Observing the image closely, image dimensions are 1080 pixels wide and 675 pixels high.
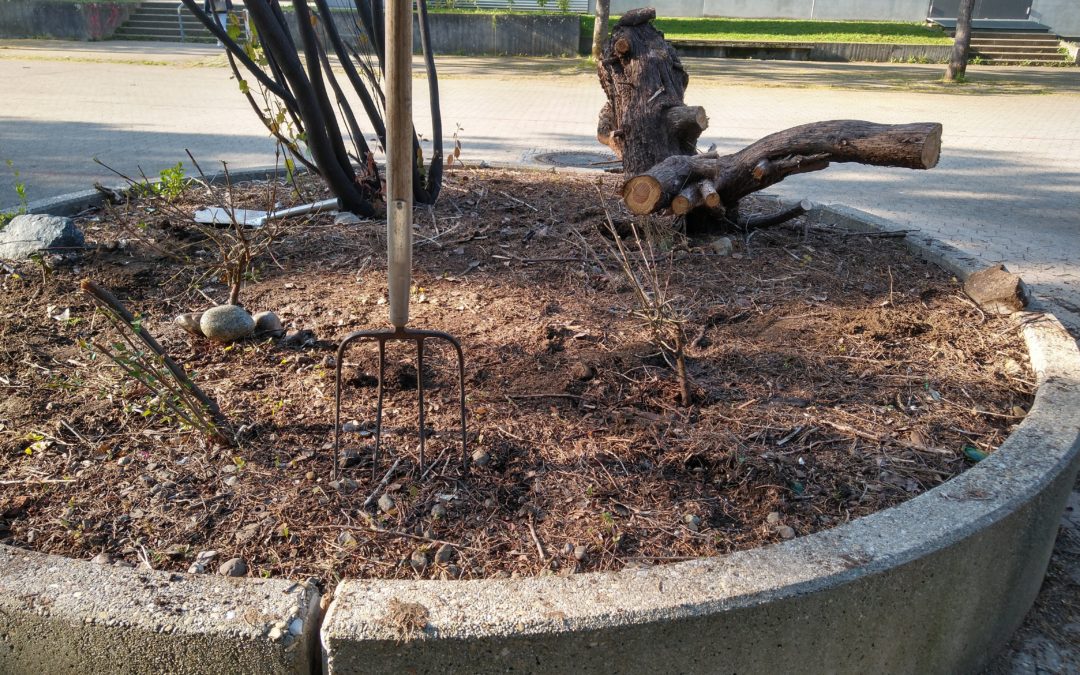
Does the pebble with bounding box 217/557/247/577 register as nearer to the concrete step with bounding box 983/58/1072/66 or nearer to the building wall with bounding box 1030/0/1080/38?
the concrete step with bounding box 983/58/1072/66

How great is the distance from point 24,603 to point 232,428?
801mm

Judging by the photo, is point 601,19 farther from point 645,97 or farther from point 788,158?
point 788,158

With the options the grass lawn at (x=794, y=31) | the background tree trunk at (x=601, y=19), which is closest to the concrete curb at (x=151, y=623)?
the background tree trunk at (x=601, y=19)

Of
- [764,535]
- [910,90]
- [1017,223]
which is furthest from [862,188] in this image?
[910,90]

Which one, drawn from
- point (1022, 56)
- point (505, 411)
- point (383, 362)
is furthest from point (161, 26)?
point (383, 362)

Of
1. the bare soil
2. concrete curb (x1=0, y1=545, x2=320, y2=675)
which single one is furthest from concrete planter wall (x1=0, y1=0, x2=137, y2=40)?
concrete curb (x1=0, y1=545, x2=320, y2=675)

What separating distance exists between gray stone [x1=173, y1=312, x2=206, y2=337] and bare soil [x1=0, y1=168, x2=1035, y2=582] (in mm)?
68

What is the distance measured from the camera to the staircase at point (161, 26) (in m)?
→ 21.4

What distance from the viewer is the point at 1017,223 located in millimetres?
6164

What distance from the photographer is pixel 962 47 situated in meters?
16.3

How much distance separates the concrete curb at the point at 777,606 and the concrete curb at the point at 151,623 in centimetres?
11

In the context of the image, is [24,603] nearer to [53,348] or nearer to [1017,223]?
[53,348]

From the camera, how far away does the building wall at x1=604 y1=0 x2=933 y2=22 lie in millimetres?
26156

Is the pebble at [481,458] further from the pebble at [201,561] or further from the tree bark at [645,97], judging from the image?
the tree bark at [645,97]
